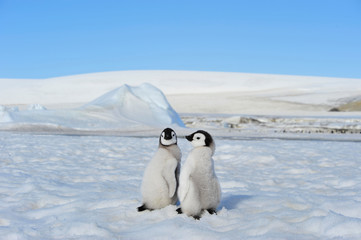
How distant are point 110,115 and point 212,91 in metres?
26.4

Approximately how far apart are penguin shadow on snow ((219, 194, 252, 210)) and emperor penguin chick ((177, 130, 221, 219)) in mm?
345

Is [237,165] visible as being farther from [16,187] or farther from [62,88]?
[62,88]

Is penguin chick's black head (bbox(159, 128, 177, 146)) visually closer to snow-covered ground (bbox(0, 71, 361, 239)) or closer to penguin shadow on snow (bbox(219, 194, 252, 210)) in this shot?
snow-covered ground (bbox(0, 71, 361, 239))

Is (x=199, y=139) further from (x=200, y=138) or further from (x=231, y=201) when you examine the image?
(x=231, y=201)

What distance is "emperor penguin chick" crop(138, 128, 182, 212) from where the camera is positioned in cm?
319

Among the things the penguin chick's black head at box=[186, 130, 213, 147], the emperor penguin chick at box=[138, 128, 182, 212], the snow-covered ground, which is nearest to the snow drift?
the snow-covered ground

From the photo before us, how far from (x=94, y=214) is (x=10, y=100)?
32.5m

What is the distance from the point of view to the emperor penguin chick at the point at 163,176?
10.5ft

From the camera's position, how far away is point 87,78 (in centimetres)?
4525

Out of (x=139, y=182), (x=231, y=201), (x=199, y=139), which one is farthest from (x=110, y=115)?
(x=199, y=139)

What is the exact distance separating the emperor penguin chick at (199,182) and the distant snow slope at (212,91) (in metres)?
19.5

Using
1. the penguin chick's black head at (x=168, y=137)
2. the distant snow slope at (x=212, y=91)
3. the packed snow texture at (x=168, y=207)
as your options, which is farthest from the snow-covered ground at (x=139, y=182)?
the distant snow slope at (x=212, y=91)

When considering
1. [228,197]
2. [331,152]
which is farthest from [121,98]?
[228,197]

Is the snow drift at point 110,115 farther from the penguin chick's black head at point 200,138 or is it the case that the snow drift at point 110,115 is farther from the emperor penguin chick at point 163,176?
the penguin chick's black head at point 200,138
